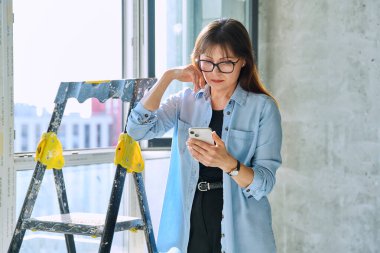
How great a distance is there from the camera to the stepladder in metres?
1.82

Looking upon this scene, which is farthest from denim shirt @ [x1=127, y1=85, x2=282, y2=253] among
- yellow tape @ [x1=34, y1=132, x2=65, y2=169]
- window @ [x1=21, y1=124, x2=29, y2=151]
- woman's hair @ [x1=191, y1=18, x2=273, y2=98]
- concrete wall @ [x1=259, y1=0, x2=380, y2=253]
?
concrete wall @ [x1=259, y1=0, x2=380, y2=253]

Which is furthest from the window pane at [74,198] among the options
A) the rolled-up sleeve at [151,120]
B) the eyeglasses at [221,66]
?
the eyeglasses at [221,66]

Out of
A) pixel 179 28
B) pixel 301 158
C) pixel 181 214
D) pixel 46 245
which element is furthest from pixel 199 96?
pixel 301 158

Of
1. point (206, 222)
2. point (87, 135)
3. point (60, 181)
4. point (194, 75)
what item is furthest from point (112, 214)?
point (87, 135)

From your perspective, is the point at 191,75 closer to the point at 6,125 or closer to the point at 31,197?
the point at 31,197

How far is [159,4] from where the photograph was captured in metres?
3.09

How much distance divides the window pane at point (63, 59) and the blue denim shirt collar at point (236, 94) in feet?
3.29

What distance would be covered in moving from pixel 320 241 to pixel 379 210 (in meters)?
0.43

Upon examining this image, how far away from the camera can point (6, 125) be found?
2293 mm

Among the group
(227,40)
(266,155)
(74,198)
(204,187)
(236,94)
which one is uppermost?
(227,40)

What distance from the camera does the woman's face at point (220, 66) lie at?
1704 millimetres

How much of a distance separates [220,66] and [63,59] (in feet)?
4.23

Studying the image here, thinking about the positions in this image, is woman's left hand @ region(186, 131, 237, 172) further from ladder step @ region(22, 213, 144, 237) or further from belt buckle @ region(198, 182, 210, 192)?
ladder step @ region(22, 213, 144, 237)

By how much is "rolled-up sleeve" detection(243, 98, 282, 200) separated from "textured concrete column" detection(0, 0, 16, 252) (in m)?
1.09
